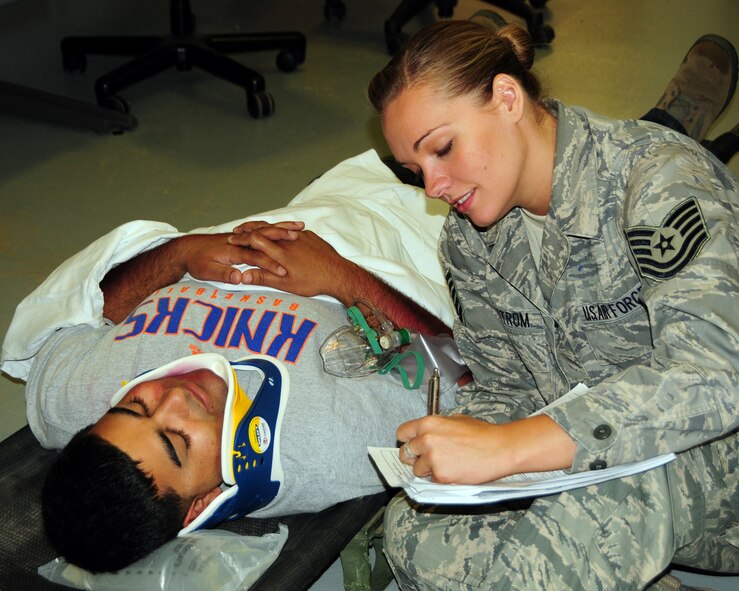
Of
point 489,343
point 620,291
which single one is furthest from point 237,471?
point 620,291

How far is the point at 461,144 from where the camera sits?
156cm

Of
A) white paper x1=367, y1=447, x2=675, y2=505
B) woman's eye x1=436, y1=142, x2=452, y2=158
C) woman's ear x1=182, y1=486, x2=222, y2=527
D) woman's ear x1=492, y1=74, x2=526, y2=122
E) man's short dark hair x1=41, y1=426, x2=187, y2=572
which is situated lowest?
woman's ear x1=182, y1=486, x2=222, y2=527

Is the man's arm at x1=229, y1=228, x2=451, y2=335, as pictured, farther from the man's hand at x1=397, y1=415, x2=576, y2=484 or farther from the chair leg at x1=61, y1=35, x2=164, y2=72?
the chair leg at x1=61, y1=35, x2=164, y2=72

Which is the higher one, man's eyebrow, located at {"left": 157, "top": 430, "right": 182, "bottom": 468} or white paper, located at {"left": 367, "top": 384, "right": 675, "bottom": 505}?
white paper, located at {"left": 367, "top": 384, "right": 675, "bottom": 505}

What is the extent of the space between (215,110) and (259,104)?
0.24m

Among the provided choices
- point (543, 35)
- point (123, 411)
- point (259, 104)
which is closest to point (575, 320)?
point (123, 411)

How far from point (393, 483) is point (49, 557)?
776mm

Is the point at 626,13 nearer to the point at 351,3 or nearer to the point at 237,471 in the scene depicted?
the point at 351,3

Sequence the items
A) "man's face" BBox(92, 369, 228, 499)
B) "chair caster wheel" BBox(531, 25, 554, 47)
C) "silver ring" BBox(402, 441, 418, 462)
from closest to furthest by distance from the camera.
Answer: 1. "silver ring" BBox(402, 441, 418, 462)
2. "man's face" BBox(92, 369, 228, 499)
3. "chair caster wheel" BBox(531, 25, 554, 47)

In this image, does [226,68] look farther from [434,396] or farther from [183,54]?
[434,396]

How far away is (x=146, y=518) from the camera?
1.67 m

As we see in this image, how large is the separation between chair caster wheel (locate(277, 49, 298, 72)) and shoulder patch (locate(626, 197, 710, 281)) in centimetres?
295

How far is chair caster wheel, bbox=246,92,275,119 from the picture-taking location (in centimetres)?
375

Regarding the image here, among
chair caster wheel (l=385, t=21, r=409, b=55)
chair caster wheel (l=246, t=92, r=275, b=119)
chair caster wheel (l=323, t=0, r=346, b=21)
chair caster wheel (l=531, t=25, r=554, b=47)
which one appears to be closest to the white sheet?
chair caster wheel (l=246, t=92, r=275, b=119)
